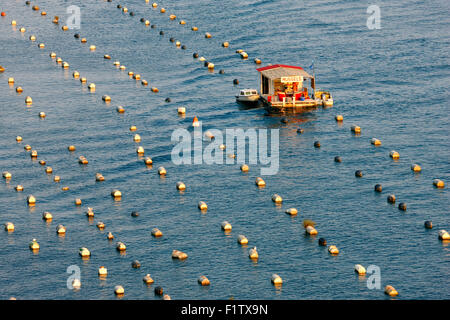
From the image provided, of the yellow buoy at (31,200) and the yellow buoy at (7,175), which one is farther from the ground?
the yellow buoy at (7,175)

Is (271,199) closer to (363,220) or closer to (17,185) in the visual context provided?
(363,220)

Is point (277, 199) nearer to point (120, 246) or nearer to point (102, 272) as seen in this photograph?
point (120, 246)

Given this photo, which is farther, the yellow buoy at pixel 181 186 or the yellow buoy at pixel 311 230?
the yellow buoy at pixel 181 186

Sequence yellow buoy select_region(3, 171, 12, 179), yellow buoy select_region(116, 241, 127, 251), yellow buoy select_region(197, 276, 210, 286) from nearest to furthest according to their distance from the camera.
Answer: yellow buoy select_region(197, 276, 210, 286) → yellow buoy select_region(116, 241, 127, 251) → yellow buoy select_region(3, 171, 12, 179)

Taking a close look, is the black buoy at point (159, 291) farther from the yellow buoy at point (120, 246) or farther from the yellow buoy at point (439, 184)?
the yellow buoy at point (439, 184)

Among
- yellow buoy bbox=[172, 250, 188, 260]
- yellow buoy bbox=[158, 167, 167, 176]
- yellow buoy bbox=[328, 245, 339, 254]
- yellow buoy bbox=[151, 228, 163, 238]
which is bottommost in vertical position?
yellow buoy bbox=[172, 250, 188, 260]

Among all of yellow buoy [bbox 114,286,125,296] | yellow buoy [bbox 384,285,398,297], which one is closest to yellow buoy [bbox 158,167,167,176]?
yellow buoy [bbox 114,286,125,296]

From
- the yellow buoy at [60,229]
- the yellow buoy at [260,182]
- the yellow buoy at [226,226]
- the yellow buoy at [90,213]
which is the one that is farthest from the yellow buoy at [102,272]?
the yellow buoy at [260,182]

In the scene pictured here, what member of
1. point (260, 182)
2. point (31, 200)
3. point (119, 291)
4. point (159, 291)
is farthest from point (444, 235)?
point (31, 200)

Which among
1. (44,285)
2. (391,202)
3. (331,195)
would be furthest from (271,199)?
(44,285)

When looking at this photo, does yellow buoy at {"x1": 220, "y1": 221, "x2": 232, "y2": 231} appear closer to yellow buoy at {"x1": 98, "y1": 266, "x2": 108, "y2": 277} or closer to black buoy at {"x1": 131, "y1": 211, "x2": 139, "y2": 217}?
black buoy at {"x1": 131, "y1": 211, "x2": 139, "y2": 217}

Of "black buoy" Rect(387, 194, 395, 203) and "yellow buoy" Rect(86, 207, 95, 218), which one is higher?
"black buoy" Rect(387, 194, 395, 203)

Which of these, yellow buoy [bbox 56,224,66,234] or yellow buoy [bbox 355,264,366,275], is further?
yellow buoy [bbox 56,224,66,234]
